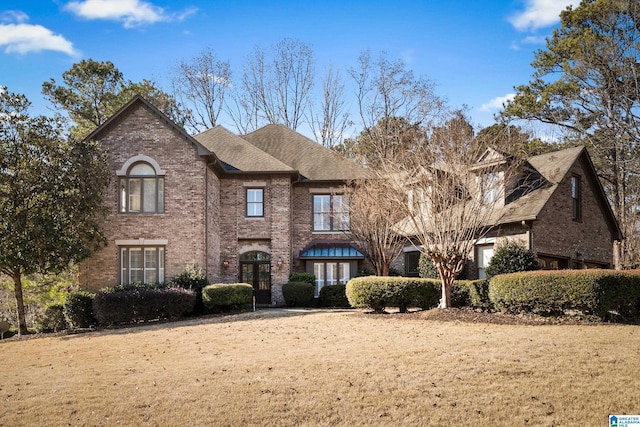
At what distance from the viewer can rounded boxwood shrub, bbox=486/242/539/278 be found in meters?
21.4

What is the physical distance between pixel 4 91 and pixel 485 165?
16.0 meters

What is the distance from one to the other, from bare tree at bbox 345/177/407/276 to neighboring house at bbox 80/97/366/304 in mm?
1247

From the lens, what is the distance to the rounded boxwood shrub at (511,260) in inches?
842

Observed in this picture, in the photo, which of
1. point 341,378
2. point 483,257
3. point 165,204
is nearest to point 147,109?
point 165,204

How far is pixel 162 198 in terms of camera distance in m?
24.2

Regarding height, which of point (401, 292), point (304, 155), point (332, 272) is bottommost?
point (401, 292)

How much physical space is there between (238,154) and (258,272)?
5569 mm

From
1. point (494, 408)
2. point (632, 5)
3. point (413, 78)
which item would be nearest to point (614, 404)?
point (494, 408)

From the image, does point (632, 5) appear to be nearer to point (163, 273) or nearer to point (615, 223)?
point (615, 223)

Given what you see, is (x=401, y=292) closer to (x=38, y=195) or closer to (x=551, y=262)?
(x=551, y=262)

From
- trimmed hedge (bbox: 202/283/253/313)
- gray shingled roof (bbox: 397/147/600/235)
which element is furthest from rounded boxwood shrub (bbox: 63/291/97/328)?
gray shingled roof (bbox: 397/147/600/235)

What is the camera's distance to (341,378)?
10.4m

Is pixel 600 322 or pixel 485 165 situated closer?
pixel 600 322

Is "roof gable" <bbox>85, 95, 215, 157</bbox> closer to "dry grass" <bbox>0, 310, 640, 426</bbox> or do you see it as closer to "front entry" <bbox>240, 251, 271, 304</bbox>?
"front entry" <bbox>240, 251, 271, 304</bbox>
